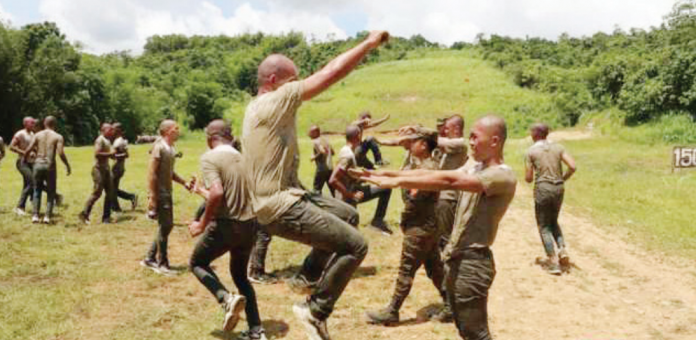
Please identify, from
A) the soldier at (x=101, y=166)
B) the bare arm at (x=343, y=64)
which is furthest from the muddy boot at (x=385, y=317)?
the soldier at (x=101, y=166)

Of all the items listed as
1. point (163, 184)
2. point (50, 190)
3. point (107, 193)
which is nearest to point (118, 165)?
point (107, 193)

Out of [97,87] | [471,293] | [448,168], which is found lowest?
[471,293]

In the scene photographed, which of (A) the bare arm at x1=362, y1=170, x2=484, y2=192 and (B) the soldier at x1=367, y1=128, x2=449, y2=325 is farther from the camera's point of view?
(B) the soldier at x1=367, y1=128, x2=449, y2=325

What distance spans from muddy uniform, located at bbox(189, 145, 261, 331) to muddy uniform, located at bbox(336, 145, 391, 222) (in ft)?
5.27

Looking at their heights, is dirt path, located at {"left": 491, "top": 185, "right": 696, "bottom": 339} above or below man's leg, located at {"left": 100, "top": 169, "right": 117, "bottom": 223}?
below

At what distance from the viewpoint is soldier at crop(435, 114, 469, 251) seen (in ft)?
23.7

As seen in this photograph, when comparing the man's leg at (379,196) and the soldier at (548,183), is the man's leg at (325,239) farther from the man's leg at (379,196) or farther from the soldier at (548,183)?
the man's leg at (379,196)

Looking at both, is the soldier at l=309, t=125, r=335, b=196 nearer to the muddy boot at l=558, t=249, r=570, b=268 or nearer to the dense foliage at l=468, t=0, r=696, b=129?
the muddy boot at l=558, t=249, r=570, b=268

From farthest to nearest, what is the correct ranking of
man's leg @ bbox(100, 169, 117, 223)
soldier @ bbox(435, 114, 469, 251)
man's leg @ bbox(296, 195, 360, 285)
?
man's leg @ bbox(100, 169, 117, 223)
soldier @ bbox(435, 114, 469, 251)
man's leg @ bbox(296, 195, 360, 285)

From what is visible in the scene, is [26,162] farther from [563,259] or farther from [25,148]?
[563,259]

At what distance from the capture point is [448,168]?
7.56 meters

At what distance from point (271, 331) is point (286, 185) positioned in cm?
263

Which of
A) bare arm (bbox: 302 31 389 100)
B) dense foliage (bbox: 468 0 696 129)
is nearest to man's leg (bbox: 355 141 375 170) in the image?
bare arm (bbox: 302 31 389 100)

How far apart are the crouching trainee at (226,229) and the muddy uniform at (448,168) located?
2.14 meters
